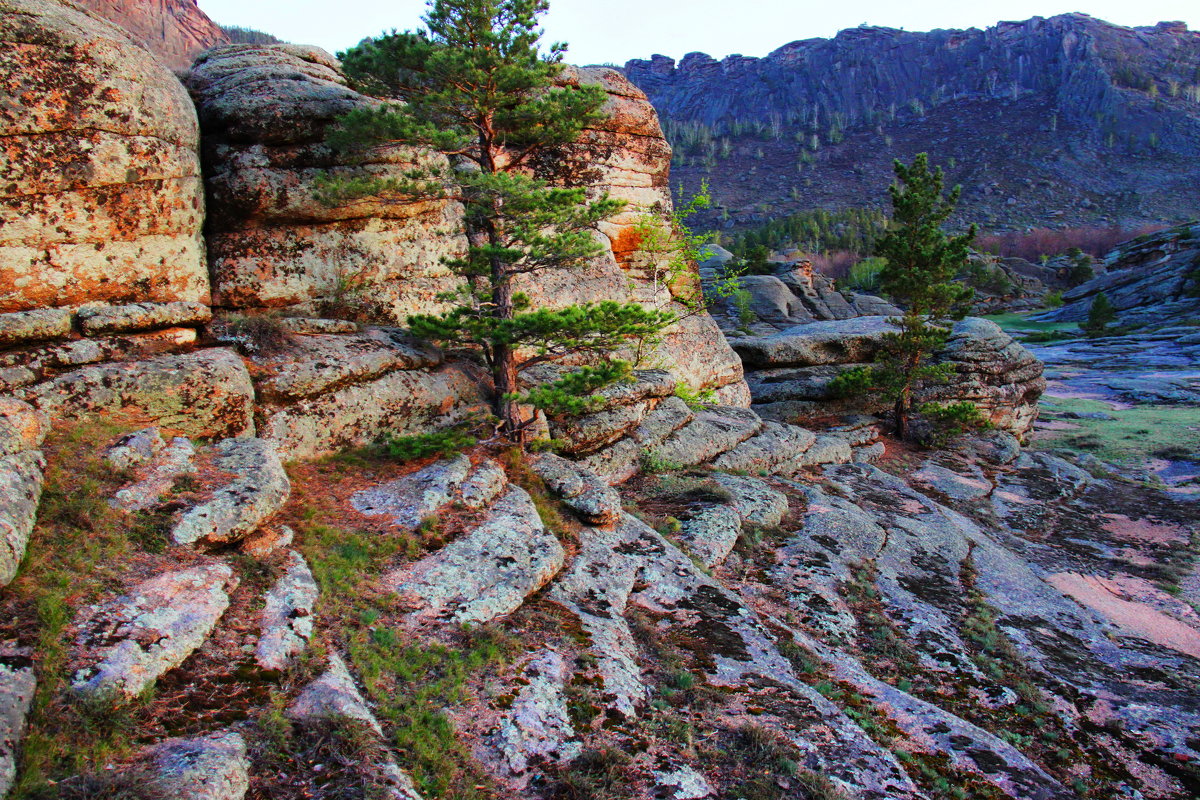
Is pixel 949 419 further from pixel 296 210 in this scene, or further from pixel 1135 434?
pixel 296 210

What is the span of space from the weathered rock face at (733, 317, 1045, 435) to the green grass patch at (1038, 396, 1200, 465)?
10.2 ft

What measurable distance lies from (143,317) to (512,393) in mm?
6358

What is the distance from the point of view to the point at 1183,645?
1130cm

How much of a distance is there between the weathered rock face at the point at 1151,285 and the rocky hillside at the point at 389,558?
63635 mm

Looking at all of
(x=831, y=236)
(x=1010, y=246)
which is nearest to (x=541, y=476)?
(x=831, y=236)

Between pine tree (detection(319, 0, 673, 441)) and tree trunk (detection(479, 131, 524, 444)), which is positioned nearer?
pine tree (detection(319, 0, 673, 441))

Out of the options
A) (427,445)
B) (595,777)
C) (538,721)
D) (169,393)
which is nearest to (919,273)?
(427,445)

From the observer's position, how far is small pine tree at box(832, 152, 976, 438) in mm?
22359

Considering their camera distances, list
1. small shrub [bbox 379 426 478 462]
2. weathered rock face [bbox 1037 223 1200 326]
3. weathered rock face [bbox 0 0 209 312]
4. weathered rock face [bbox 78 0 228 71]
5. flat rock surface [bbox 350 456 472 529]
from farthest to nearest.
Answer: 1. weathered rock face [bbox 1037 223 1200 326]
2. weathered rock face [bbox 78 0 228 71]
3. small shrub [bbox 379 426 478 462]
4. weathered rock face [bbox 0 0 209 312]
5. flat rock surface [bbox 350 456 472 529]

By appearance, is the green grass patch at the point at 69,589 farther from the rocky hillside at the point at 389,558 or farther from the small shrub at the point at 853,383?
the small shrub at the point at 853,383

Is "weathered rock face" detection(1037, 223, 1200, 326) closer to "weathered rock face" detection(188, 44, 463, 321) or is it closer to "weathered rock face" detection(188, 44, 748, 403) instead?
"weathered rock face" detection(188, 44, 748, 403)

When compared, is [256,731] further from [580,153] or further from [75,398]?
[580,153]

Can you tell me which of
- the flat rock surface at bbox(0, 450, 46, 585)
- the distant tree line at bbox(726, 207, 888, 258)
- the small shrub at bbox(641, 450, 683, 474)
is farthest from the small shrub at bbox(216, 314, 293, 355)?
the distant tree line at bbox(726, 207, 888, 258)

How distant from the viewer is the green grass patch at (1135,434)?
25.9 meters
